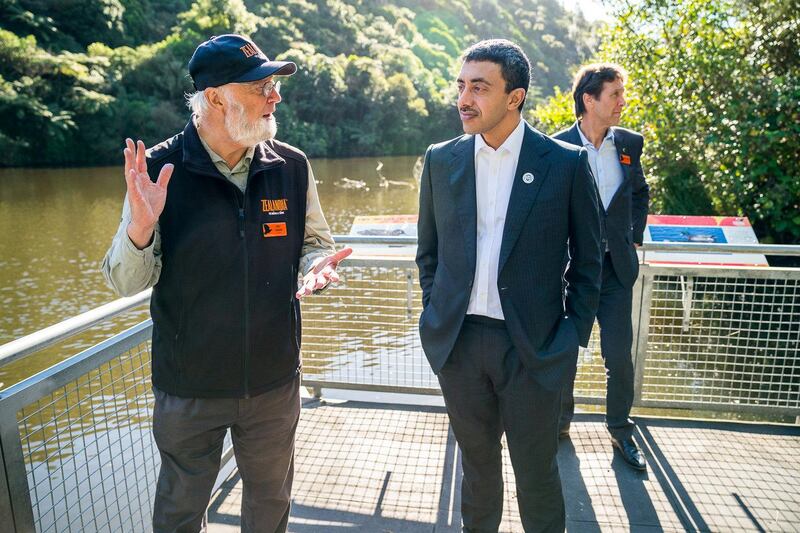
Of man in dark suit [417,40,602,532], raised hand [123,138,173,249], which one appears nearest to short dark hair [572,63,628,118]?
man in dark suit [417,40,602,532]

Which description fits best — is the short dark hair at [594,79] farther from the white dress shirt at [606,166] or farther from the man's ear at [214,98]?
the man's ear at [214,98]

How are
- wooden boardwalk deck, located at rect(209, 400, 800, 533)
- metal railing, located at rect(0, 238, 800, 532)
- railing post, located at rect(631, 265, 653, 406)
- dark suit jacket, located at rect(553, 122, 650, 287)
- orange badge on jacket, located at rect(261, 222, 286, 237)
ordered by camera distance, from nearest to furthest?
orange badge on jacket, located at rect(261, 222, 286, 237) → metal railing, located at rect(0, 238, 800, 532) → wooden boardwalk deck, located at rect(209, 400, 800, 533) → dark suit jacket, located at rect(553, 122, 650, 287) → railing post, located at rect(631, 265, 653, 406)

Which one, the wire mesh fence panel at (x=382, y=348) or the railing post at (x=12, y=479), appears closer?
the railing post at (x=12, y=479)

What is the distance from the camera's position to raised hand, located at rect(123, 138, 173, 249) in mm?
1756

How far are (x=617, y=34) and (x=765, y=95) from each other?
2659 mm

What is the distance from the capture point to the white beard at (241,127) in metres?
2.03

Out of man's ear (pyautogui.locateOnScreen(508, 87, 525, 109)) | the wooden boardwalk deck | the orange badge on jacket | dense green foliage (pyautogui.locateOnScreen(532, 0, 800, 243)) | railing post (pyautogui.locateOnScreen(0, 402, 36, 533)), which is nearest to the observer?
railing post (pyautogui.locateOnScreen(0, 402, 36, 533))

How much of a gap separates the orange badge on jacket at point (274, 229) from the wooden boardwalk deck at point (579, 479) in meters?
1.51

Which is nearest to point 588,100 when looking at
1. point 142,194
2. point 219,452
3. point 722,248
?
point 722,248

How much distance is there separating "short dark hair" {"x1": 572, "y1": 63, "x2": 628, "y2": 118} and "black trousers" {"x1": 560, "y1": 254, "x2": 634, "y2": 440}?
86 cm

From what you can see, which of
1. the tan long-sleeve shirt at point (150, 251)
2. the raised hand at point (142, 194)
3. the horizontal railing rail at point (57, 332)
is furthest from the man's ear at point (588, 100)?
the horizontal railing rail at point (57, 332)

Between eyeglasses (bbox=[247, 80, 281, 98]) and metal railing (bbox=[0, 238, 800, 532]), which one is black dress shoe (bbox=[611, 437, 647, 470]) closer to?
metal railing (bbox=[0, 238, 800, 532])

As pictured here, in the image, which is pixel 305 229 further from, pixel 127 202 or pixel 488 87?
pixel 488 87

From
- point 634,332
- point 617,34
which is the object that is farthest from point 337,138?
point 634,332
